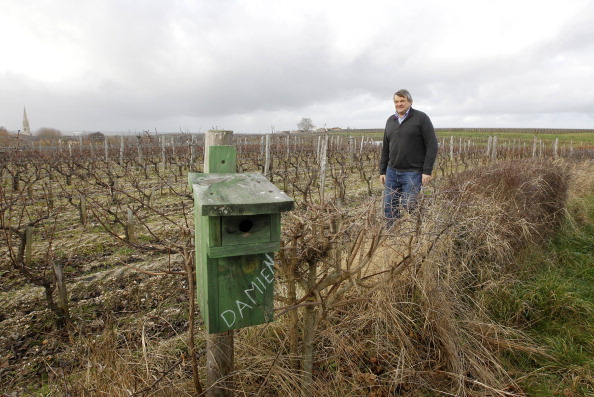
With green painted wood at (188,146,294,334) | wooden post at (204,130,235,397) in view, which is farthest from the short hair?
green painted wood at (188,146,294,334)

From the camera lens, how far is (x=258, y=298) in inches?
58.2

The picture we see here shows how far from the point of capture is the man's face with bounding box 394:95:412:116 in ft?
11.9

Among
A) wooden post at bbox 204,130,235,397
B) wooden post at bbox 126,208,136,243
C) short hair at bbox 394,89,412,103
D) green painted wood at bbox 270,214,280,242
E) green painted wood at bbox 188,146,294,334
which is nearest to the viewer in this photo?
green painted wood at bbox 188,146,294,334

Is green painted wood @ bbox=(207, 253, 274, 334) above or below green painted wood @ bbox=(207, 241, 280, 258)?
below

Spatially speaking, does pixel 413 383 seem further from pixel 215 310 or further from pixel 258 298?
pixel 215 310

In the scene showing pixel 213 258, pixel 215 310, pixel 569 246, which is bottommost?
pixel 569 246

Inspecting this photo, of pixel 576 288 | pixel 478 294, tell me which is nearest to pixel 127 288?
pixel 478 294

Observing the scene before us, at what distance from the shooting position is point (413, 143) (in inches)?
146

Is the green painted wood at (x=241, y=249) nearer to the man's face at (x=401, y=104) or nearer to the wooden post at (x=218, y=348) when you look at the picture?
the wooden post at (x=218, y=348)

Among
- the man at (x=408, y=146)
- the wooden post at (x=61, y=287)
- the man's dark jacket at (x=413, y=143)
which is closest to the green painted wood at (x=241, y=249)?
the wooden post at (x=61, y=287)

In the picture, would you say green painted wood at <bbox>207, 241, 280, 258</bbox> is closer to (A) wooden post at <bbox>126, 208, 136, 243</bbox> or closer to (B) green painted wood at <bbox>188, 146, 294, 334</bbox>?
(B) green painted wood at <bbox>188, 146, 294, 334</bbox>

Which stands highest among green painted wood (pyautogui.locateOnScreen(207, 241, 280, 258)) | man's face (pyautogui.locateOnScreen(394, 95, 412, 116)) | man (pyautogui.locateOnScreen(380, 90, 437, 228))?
man's face (pyautogui.locateOnScreen(394, 95, 412, 116))

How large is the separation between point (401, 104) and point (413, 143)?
1.37 feet

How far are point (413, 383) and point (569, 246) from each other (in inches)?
143
